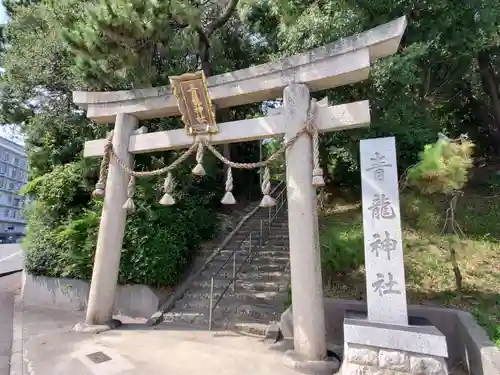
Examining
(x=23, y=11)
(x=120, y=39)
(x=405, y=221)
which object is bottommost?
Answer: (x=405, y=221)

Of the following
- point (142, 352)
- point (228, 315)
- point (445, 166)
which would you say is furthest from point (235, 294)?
point (445, 166)

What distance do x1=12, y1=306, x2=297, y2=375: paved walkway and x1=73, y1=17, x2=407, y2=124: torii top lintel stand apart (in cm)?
393

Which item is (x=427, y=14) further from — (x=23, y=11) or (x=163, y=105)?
(x=23, y=11)

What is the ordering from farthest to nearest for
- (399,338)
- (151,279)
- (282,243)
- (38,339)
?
1. (282,243)
2. (151,279)
3. (38,339)
4. (399,338)

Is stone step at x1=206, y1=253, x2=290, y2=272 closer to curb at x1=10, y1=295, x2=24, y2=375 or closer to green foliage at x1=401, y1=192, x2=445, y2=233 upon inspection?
green foliage at x1=401, y1=192, x2=445, y2=233

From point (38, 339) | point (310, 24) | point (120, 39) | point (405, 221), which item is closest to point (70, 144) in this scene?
point (120, 39)

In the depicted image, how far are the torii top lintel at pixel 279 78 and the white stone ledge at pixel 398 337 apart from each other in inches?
132

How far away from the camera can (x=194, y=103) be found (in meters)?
5.65

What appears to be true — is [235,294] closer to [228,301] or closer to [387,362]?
[228,301]

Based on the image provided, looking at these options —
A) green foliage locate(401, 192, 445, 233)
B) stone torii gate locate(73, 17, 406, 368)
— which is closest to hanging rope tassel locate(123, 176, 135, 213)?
stone torii gate locate(73, 17, 406, 368)

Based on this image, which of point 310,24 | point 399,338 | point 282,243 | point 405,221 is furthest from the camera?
point 282,243

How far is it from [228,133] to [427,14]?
16.0 ft

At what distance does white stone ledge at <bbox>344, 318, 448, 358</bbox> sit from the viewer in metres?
3.57

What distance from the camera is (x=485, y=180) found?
984 cm
